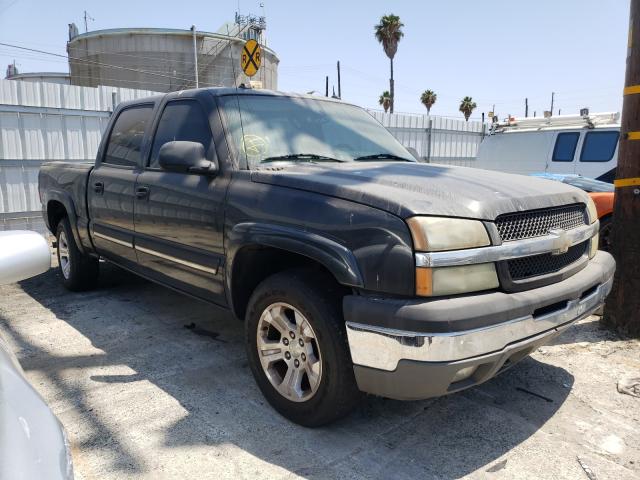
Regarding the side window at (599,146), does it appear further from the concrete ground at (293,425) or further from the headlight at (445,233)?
the headlight at (445,233)

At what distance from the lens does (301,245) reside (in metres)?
2.63

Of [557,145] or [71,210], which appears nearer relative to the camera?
[71,210]

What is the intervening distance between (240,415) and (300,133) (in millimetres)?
1870

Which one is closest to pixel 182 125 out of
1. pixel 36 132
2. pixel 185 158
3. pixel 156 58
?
pixel 185 158

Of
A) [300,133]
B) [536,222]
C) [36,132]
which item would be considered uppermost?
[36,132]

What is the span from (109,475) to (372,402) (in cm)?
149

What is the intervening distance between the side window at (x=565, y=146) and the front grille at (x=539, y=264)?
22.9 feet

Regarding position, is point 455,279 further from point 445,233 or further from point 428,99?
point 428,99

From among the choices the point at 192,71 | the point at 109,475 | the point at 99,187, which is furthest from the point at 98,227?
the point at 192,71

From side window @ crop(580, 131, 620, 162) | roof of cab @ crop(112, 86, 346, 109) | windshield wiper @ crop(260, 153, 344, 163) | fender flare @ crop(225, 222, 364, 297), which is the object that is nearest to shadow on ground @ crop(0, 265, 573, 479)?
fender flare @ crop(225, 222, 364, 297)

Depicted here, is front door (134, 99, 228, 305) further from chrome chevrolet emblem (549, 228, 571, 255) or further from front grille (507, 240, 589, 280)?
chrome chevrolet emblem (549, 228, 571, 255)

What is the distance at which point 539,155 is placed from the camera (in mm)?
9602

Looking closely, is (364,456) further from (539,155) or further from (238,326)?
(539,155)

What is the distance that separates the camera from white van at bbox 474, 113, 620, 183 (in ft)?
28.4
